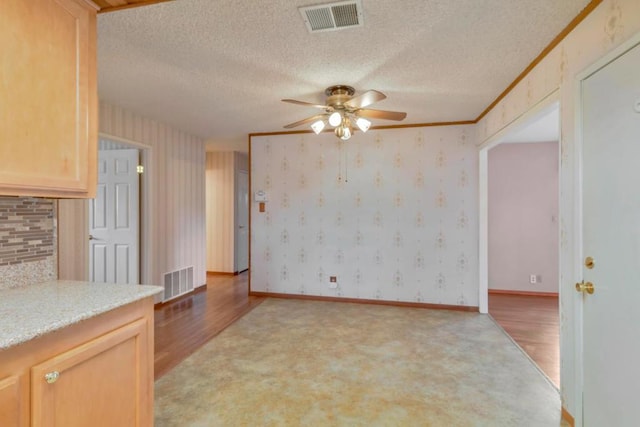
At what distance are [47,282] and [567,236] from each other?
3042 mm

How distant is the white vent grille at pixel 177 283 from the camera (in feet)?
14.5

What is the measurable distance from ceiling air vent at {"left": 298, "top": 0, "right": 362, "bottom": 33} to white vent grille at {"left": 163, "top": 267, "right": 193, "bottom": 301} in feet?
12.4

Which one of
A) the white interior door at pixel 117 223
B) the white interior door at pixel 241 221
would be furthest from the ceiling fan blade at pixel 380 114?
the white interior door at pixel 241 221

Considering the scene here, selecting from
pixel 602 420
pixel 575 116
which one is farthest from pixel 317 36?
pixel 602 420

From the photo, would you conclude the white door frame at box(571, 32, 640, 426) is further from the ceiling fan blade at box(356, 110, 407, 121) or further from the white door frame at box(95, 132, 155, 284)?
the white door frame at box(95, 132, 155, 284)

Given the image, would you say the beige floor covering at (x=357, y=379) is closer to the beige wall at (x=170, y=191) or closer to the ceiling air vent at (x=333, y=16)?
the beige wall at (x=170, y=191)

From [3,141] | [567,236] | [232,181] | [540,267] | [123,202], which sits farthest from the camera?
[232,181]

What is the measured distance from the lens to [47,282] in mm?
1764

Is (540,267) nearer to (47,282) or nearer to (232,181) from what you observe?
(232,181)

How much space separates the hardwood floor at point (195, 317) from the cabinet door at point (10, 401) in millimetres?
1604

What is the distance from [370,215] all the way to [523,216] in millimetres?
2570

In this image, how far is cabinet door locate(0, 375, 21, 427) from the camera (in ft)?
3.26

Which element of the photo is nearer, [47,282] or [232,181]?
[47,282]

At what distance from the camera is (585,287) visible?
1769 millimetres
